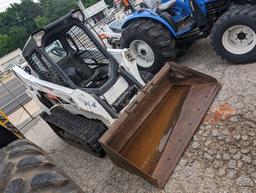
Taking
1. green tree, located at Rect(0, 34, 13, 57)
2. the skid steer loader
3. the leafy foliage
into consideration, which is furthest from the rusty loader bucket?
the leafy foliage

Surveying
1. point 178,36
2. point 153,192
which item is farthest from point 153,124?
point 178,36

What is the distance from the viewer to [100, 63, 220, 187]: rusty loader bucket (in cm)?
302

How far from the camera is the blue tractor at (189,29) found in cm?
430

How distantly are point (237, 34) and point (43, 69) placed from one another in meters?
3.13

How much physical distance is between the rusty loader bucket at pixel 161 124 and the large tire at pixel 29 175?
0.87 meters

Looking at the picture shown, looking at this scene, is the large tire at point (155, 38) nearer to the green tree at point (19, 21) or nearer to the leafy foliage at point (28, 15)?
the green tree at point (19, 21)

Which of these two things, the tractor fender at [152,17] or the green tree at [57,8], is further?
the green tree at [57,8]

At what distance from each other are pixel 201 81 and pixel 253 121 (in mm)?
910

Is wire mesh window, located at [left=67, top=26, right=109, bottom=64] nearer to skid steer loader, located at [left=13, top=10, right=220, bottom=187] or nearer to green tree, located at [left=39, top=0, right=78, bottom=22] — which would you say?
skid steer loader, located at [left=13, top=10, right=220, bottom=187]

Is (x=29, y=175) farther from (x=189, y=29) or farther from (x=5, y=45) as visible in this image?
(x=5, y=45)

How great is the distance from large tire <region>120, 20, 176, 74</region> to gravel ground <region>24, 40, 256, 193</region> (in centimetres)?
93

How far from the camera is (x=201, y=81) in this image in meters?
3.95

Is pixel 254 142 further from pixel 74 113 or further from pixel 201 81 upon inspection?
pixel 74 113

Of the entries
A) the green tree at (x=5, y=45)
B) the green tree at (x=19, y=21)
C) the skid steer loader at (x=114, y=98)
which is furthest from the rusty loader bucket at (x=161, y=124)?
the green tree at (x=19, y=21)
